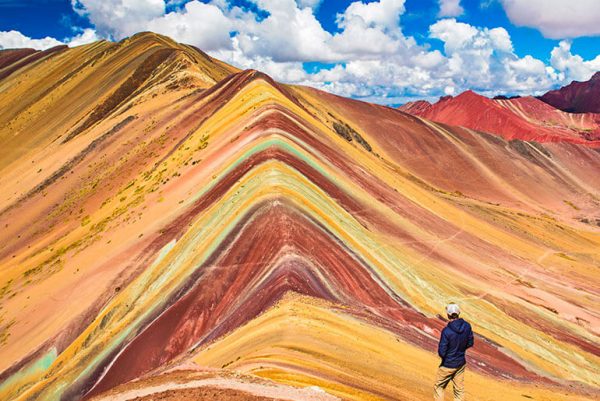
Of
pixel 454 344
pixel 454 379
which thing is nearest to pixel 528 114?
pixel 454 379

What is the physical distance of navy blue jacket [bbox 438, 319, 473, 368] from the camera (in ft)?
28.4

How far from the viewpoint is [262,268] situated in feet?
53.8

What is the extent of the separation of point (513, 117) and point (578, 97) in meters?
52.4

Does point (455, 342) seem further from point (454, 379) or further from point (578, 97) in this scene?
point (578, 97)

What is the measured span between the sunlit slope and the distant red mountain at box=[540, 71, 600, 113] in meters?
111

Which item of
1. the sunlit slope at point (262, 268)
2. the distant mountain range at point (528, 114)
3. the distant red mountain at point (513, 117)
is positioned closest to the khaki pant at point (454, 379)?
the sunlit slope at point (262, 268)

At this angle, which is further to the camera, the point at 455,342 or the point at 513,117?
the point at 513,117

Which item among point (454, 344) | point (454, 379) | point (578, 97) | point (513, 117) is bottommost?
point (454, 379)

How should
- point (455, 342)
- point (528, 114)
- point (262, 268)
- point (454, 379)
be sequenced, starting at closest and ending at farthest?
1. point (455, 342)
2. point (454, 379)
3. point (262, 268)
4. point (528, 114)

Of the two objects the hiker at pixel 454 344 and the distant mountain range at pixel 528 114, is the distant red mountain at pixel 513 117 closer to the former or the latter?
the distant mountain range at pixel 528 114

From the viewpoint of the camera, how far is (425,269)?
928 inches

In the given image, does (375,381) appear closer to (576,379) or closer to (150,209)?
(576,379)

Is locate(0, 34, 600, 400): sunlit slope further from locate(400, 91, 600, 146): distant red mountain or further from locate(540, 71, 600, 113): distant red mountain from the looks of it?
locate(540, 71, 600, 113): distant red mountain

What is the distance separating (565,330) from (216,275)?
17905 mm
